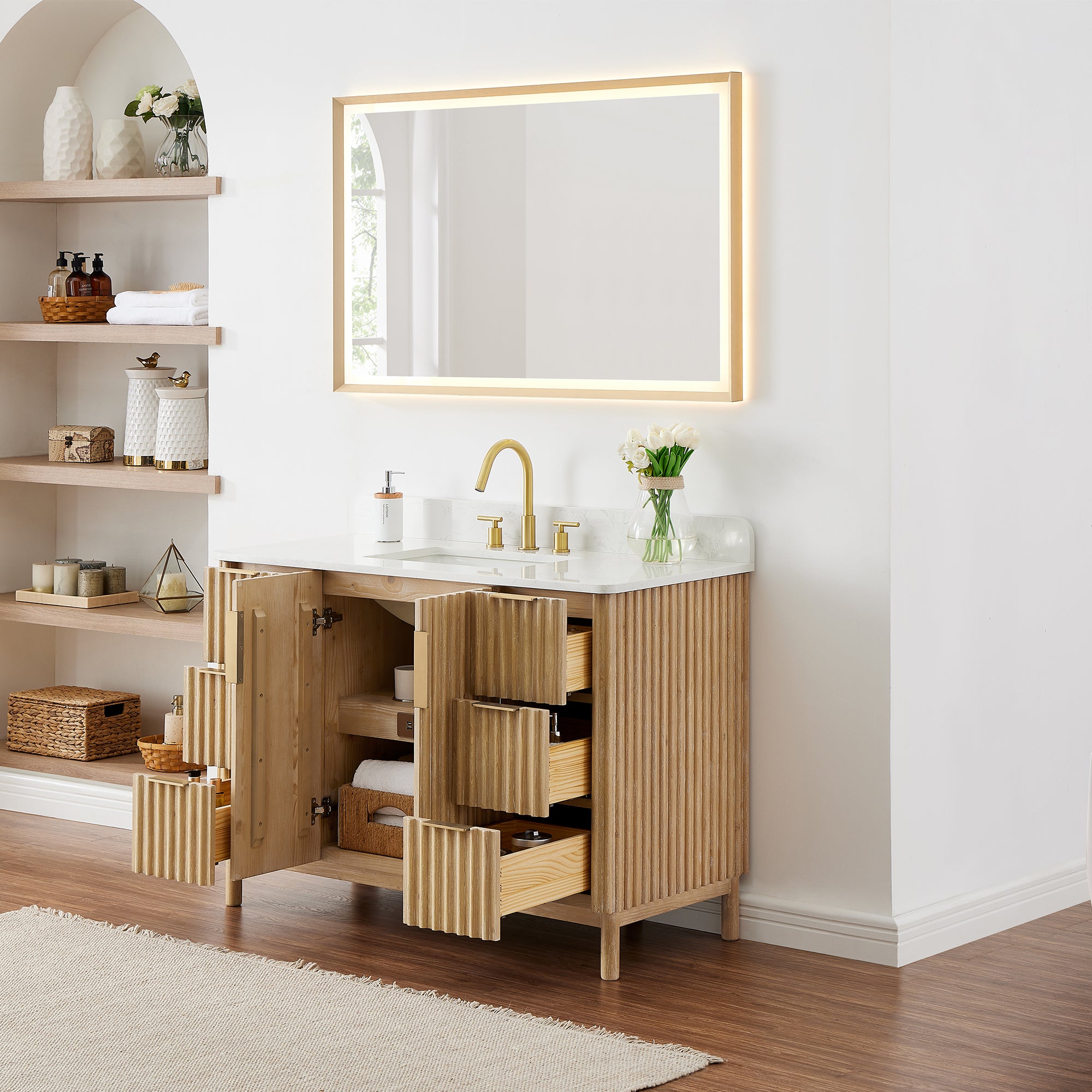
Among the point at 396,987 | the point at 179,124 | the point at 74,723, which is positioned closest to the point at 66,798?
the point at 74,723

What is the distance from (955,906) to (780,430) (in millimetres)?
1038

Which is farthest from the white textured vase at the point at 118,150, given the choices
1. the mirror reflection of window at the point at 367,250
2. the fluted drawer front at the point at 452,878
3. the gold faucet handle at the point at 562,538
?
the fluted drawer front at the point at 452,878

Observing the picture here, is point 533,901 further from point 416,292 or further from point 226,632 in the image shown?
point 416,292

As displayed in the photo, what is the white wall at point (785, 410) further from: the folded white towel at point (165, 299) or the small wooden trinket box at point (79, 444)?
the small wooden trinket box at point (79, 444)

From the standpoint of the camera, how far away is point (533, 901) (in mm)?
3010

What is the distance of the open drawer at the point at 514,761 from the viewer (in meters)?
3.00

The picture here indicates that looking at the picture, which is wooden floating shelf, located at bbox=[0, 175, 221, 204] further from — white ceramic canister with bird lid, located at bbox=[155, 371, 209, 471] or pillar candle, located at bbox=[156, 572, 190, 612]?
pillar candle, located at bbox=[156, 572, 190, 612]

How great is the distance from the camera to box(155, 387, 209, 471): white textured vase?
430 centimetres

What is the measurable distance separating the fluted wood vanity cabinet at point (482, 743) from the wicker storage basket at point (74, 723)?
44.2 inches

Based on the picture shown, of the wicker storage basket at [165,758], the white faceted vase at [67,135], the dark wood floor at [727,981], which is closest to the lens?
the dark wood floor at [727,981]

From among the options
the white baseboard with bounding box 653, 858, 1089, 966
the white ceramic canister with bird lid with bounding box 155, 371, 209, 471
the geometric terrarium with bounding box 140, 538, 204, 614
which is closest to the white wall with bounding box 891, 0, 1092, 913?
the white baseboard with bounding box 653, 858, 1089, 966

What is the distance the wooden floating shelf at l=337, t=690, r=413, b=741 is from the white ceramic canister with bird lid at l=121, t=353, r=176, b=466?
4.05 ft

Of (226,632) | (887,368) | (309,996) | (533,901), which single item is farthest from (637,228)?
(309,996)

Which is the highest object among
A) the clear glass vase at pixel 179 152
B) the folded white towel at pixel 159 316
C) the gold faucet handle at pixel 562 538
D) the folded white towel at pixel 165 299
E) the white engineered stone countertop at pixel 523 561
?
the clear glass vase at pixel 179 152
